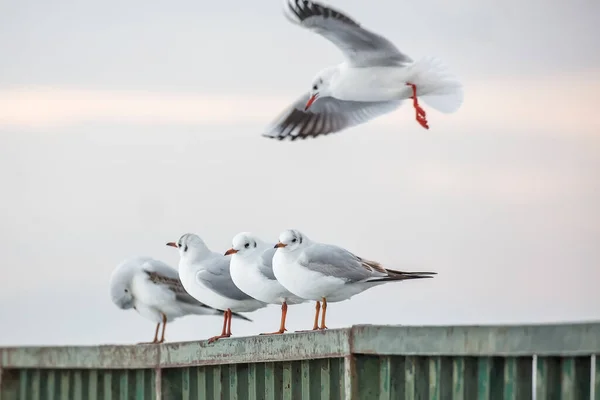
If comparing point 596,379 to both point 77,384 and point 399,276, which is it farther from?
point 77,384

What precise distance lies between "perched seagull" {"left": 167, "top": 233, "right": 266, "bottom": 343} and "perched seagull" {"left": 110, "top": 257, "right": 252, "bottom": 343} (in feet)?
4.33

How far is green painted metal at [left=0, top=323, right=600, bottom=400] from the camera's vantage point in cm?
622

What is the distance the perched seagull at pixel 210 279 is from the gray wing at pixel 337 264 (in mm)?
1326

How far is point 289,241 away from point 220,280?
1.32m

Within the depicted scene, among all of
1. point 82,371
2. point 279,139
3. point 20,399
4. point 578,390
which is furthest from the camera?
point 279,139

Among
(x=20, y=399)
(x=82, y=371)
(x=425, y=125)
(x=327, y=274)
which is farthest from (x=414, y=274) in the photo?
(x=20, y=399)

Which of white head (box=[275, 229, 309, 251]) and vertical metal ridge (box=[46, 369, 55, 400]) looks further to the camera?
vertical metal ridge (box=[46, 369, 55, 400])

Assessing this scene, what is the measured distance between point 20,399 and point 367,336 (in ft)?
14.9

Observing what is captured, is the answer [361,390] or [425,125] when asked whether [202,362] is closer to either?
[361,390]

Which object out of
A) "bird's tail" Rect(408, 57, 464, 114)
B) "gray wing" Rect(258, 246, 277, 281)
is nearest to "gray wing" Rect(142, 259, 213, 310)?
"gray wing" Rect(258, 246, 277, 281)

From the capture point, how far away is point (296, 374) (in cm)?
801

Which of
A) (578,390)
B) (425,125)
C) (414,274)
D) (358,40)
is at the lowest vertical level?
(578,390)

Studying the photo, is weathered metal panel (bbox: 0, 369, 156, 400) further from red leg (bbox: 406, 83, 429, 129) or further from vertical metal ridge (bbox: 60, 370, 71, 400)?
red leg (bbox: 406, 83, 429, 129)

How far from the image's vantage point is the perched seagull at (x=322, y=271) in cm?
880
